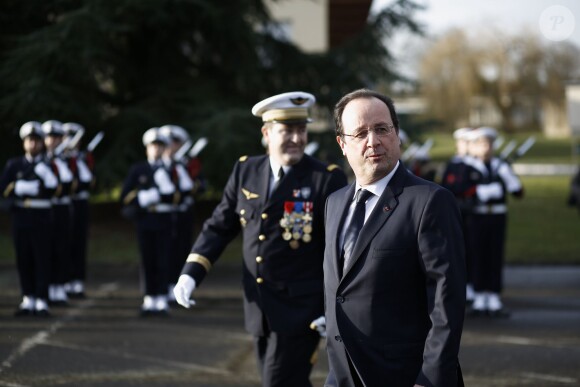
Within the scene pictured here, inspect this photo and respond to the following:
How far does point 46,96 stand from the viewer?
1648cm

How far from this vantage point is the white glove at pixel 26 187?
10.4 meters

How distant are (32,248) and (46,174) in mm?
837

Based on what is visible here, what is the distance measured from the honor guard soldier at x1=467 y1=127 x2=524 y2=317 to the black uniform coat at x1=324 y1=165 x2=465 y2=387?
717 cm

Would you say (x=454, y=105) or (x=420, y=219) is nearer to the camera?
(x=420, y=219)

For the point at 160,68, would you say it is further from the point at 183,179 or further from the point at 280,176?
the point at 280,176

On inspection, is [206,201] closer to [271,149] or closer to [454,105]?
[271,149]

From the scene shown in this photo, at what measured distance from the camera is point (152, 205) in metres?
10.9

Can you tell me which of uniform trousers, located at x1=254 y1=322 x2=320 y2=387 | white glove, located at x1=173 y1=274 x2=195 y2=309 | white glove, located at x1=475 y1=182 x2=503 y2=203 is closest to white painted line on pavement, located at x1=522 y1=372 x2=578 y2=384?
uniform trousers, located at x1=254 y1=322 x2=320 y2=387

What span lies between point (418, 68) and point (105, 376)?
5086 cm

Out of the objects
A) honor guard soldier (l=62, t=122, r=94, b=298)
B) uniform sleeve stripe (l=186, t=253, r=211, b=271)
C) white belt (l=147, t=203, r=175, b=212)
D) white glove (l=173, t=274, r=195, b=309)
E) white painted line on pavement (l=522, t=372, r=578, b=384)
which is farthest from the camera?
honor guard soldier (l=62, t=122, r=94, b=298)

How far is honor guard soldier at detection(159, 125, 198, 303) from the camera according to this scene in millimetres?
11258

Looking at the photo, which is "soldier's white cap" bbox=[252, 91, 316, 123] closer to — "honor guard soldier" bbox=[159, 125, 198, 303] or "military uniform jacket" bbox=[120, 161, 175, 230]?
"military uniform jacket" bbox=[120, 161, 175, 230]

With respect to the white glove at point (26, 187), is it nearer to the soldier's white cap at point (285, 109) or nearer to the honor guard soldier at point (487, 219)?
the honor guard soldier at point (487, 219)

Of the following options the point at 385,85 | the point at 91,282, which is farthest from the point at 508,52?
the point at 91,282
